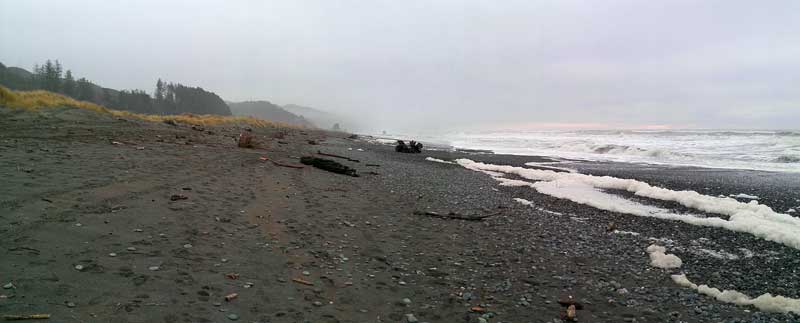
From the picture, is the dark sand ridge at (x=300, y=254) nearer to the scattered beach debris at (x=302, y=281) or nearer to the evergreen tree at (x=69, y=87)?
the scattered beach debris at (x=302, y=281)

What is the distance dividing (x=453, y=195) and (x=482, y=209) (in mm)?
1944

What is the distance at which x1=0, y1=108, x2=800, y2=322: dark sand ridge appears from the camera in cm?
407

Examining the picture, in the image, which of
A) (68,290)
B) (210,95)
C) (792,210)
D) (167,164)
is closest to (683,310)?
(68,290)

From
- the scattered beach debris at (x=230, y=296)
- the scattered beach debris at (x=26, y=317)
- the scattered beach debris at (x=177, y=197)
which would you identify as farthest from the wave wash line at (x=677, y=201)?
the scattered beach debris at (x=26, y=317)

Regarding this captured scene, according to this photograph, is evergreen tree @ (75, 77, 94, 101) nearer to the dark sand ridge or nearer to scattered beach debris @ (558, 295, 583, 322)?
the dark sand ridge

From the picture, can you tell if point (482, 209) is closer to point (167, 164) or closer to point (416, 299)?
point (416, 299)

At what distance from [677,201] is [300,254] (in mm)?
12222

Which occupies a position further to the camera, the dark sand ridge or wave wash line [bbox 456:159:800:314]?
wave wash line [bbox 456:159:800:314]

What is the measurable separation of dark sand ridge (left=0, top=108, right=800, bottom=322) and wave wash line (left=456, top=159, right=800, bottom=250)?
60 centimetres

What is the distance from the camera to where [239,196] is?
8.44m

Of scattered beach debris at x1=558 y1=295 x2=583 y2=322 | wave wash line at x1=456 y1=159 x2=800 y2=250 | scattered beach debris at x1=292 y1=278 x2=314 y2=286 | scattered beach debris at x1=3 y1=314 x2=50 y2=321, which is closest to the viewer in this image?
scattered beach debris at x1=3 y1=314 x2=50 y2=321

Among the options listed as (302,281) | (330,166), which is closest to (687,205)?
(330,166)

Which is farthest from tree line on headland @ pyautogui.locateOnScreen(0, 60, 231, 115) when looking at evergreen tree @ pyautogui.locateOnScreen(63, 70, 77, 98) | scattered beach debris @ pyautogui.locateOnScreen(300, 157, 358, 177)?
scattered beach debris @ pyautogui.locateOnScreen(300, 157, 358, 177)

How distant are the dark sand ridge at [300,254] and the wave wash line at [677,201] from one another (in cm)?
60
